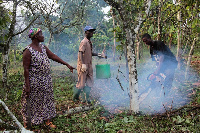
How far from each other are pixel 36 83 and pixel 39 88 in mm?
112

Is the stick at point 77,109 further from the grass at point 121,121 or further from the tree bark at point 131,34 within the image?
the tree bark at point 131,34

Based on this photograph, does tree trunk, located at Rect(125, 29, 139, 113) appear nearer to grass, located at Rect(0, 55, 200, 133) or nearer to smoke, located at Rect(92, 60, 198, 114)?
smoke, located at Rect(92, 60, 198, 114)

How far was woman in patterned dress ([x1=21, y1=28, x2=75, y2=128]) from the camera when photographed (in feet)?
9.81

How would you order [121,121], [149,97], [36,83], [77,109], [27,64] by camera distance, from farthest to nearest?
1. [149,97]
2. [77,109]
3. [121,121]
4. [36,83]
5. [27,64]

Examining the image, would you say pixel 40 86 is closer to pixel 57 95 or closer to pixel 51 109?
pixel 51 109

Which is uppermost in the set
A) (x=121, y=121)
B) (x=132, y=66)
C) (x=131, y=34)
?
(x=131, y=34)

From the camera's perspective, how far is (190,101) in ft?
14.6

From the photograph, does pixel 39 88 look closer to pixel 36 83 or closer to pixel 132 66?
pixel 36 83

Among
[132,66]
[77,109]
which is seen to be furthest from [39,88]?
[132,66]

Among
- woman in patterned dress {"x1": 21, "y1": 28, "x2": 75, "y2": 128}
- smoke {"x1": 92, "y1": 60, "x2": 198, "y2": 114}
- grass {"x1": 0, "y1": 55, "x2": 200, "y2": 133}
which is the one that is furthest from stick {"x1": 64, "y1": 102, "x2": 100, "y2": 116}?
woman in patterned dress {"x1": 21, "y1": 28, "x2": 75, "y2": 128}

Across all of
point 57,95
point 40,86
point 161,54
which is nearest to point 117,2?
point 161,54

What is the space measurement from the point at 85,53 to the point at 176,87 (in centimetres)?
350

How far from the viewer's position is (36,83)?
310 cm

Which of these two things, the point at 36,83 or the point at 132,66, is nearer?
the point at 36,83
